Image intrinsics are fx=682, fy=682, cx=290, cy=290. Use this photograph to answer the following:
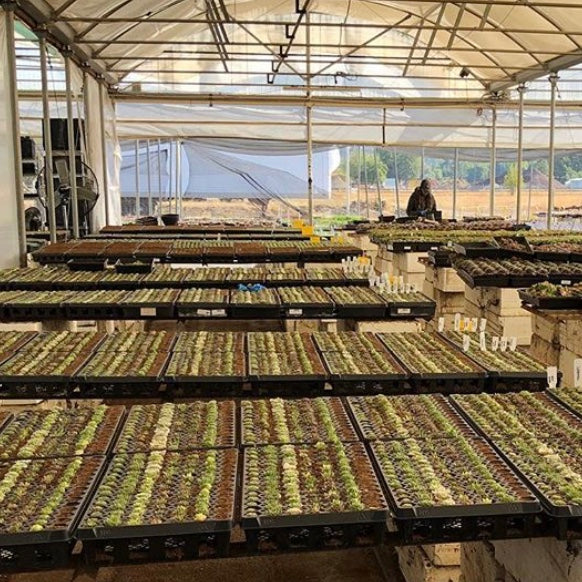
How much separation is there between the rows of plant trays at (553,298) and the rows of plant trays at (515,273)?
1.90 feet

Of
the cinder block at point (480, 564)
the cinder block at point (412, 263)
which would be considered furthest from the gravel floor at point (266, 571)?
the cinder block at point (412, 263)

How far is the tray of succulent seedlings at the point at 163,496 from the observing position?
1732 mm

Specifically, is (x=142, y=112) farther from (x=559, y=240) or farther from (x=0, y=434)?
(x=0, y=434)

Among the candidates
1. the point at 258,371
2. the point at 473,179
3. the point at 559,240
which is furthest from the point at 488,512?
the point at 473,179

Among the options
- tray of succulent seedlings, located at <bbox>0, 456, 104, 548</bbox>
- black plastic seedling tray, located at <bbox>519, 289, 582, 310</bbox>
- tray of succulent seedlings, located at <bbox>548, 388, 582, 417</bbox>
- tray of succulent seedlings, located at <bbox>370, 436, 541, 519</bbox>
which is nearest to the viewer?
tray of succulent seedlings, located at <bbox>0, 456, 104, 548</bbox>

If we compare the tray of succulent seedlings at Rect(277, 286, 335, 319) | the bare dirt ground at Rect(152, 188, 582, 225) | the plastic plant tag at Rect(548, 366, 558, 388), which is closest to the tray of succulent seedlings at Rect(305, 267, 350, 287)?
the tray of succulent seedlings at Rect(277, 286, 335, 319)

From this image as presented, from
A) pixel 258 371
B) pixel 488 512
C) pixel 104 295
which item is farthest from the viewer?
pixel 104 295

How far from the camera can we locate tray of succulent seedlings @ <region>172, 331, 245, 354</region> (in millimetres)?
3473

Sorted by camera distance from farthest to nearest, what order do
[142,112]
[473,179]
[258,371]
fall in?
[473,179] → [142,112] → [258,371]

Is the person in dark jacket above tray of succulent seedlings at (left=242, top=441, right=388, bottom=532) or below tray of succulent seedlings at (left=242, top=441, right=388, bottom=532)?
above

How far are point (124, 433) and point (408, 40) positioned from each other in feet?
44.0

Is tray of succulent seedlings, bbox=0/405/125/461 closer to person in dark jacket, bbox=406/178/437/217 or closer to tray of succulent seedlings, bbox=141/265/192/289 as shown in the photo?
tray of succulent seedlings, bbox=141/265/192/289

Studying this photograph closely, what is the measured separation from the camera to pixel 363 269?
610 centimetres

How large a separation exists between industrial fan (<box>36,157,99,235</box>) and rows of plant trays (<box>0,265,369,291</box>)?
333 cm
